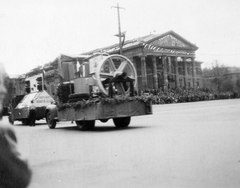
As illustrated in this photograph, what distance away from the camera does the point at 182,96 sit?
149ft

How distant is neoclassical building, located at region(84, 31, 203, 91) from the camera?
55094mm

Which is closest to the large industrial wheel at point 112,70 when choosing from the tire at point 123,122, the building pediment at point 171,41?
the tire at point 123,122

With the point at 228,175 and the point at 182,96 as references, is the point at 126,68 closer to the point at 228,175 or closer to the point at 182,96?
the point at 228,175

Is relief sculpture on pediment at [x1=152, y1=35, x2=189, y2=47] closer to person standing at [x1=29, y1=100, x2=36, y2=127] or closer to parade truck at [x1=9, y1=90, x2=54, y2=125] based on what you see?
parade truck at [x1=9, y1=90, x2=54, y2=125]

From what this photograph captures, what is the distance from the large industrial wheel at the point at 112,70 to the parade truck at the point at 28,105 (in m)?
5.97

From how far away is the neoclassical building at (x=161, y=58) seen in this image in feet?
181

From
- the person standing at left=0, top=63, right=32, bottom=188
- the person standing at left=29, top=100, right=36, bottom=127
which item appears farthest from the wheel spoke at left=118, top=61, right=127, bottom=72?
the person standing at left=0, top=63, right=32, bottom=188

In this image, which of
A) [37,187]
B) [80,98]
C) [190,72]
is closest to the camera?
[37,187]

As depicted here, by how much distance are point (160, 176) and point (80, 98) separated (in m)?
8.04

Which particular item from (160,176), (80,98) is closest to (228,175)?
(160,176)

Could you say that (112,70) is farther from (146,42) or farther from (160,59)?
(160,59)

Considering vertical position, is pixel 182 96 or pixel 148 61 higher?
pixel 148 61

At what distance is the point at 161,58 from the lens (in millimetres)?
62812

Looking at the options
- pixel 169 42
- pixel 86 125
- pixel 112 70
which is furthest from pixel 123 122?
pixel 169 42
